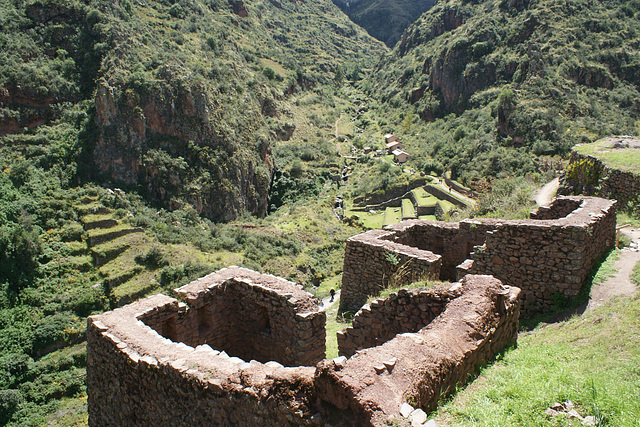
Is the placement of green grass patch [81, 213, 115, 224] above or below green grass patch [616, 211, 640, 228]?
below

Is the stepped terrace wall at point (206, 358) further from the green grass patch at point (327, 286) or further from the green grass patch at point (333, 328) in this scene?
the green grass patch at point (327, 286)

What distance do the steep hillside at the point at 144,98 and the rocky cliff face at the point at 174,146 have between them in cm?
10

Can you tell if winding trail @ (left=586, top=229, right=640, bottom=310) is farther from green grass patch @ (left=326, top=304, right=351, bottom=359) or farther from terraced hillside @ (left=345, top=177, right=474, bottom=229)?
terraced hillside @ (left=345, top=177, right=474, bottom=229)

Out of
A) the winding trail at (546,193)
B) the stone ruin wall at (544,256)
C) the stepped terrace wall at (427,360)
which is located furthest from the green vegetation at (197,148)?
the stepped terrace wall at (427,360)

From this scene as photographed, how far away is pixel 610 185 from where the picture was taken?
516 inches

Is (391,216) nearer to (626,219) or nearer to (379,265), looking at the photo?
(626,219)

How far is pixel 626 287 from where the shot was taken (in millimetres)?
7863

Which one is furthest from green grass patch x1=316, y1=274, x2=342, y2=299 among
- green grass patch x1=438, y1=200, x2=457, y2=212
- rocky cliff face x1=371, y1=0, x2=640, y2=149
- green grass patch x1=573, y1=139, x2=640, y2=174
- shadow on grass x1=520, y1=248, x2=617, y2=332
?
rocky cliff face x1=371, y1=0, x2=640, y2=149

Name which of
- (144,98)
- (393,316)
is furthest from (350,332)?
(144,98)

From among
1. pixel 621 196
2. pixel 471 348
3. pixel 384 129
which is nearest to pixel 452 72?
pixel 384 129

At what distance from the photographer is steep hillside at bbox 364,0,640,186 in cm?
4631

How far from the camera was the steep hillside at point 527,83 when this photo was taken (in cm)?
4631

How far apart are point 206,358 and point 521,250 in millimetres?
5979

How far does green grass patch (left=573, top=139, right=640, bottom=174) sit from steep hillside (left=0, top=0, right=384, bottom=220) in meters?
37.2
